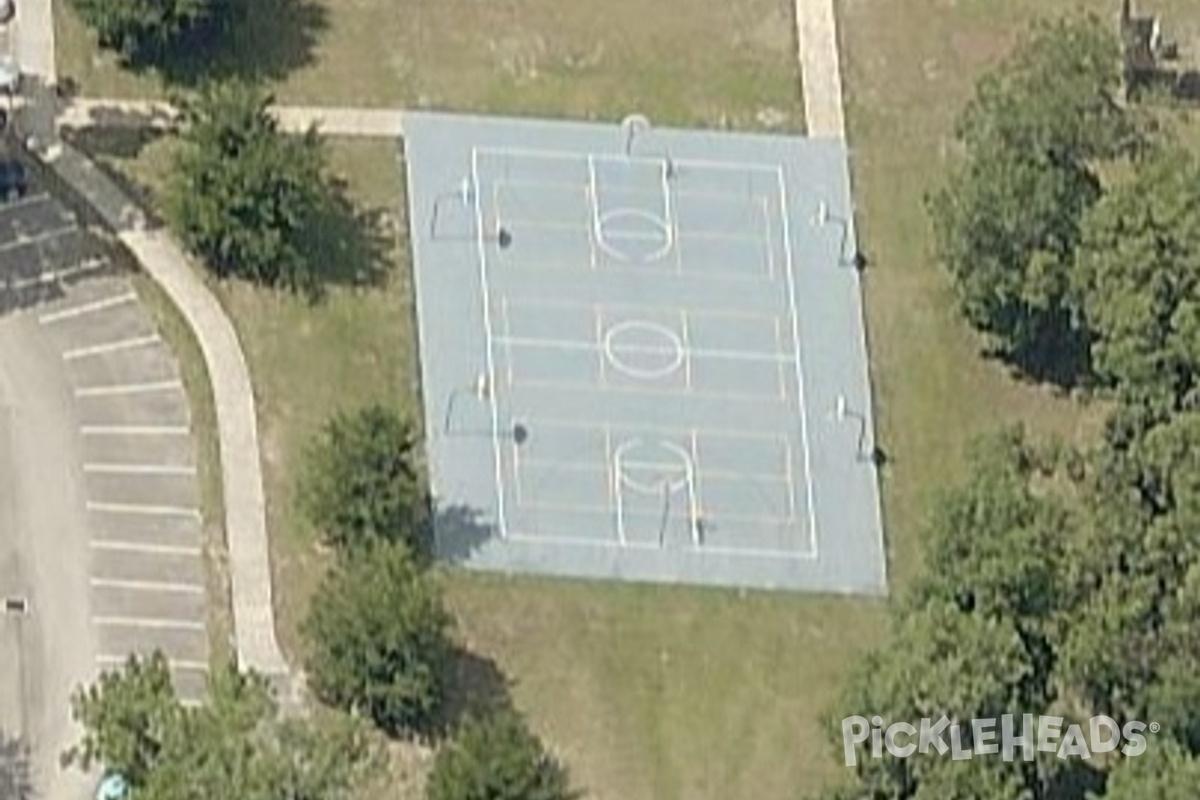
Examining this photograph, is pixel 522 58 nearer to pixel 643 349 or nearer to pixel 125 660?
pixel 643 349

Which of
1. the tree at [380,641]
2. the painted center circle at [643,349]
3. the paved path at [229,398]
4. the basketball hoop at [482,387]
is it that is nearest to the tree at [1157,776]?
the tree at [380,641]

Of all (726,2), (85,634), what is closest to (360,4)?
(726,2)

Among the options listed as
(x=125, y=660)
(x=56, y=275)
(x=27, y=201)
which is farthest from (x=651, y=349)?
(x=125, y=660)

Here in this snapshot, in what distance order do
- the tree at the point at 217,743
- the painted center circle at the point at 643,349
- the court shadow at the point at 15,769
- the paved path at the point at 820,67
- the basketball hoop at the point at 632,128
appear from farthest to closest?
the paved path at the point at 820,67
the basketball hoop at the point at 632,128
the painted center circle at the point at 643,349
the court shadow at the point at 15,769
the tree at the point at 217,743

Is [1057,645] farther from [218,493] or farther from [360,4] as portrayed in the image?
[360,4]

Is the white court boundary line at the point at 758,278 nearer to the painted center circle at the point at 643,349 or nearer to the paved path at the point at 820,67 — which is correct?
the paved path at the point at 820,67

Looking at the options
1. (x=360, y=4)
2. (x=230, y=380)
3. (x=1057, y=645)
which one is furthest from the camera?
(x=360, y=4)
